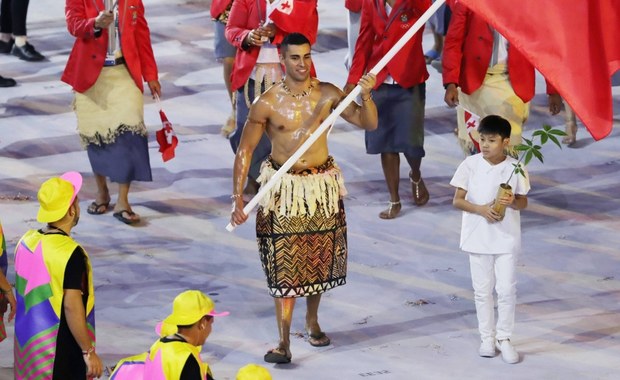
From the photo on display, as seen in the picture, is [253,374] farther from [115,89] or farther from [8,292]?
[115,89]

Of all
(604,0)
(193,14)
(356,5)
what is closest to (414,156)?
(356,5)

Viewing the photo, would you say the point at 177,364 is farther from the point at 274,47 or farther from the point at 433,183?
the point at 433,183

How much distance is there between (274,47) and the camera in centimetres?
1001

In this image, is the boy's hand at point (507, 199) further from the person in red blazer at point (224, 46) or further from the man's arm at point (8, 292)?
the person in red blazer at point (224, 46)

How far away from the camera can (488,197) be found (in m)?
8.01

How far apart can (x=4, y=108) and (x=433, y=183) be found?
11.4 ft

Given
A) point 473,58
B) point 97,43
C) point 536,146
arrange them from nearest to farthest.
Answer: point 536,146 → point 473,58 → point 97,43

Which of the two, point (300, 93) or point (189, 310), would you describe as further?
point (300, 93)

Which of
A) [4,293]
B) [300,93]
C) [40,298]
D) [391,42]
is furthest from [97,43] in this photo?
[40,298]

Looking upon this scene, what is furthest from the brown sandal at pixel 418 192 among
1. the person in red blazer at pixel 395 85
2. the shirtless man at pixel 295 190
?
the shirtless man at pixel 295 190

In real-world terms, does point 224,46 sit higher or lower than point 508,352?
higher

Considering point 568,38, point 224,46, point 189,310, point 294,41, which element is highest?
point 568,38

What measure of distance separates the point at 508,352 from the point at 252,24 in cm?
303

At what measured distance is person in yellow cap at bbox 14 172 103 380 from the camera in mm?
6727
